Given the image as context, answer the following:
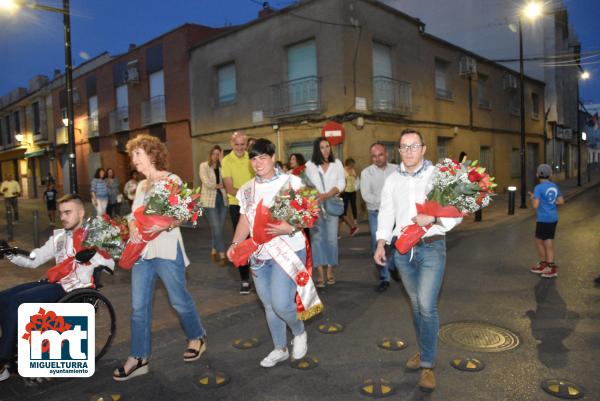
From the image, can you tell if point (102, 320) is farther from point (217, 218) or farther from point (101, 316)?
point (217, 218)

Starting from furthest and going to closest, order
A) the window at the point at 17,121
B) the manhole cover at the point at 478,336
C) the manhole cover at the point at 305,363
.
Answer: the window at the point at 17,121 < the manhole cover at the point at 478,336 < the manhole cover at the point at 305,363

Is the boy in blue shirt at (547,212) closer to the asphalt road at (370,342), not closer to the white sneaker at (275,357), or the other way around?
the asphalt road at (370,342)

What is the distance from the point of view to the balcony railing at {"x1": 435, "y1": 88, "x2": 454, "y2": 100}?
740 inches

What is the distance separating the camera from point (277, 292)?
3.58 meters

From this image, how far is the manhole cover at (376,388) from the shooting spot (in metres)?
3.28

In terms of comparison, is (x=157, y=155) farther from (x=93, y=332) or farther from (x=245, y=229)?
(x=93, y=332)

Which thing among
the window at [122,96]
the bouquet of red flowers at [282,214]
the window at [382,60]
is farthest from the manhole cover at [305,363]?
the window at [122,96]

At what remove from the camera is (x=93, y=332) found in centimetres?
362

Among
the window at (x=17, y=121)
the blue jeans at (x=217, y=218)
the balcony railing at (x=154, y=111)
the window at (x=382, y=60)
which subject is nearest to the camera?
the blue jeans at (x=217, y=218)

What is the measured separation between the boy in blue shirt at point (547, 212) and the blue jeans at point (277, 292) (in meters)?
4.53

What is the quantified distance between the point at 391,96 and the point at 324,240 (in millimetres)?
10681

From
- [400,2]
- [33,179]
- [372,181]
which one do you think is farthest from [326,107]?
[33,179]

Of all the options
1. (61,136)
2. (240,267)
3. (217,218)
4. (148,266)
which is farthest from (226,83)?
(61,136)

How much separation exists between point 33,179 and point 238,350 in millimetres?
36453
